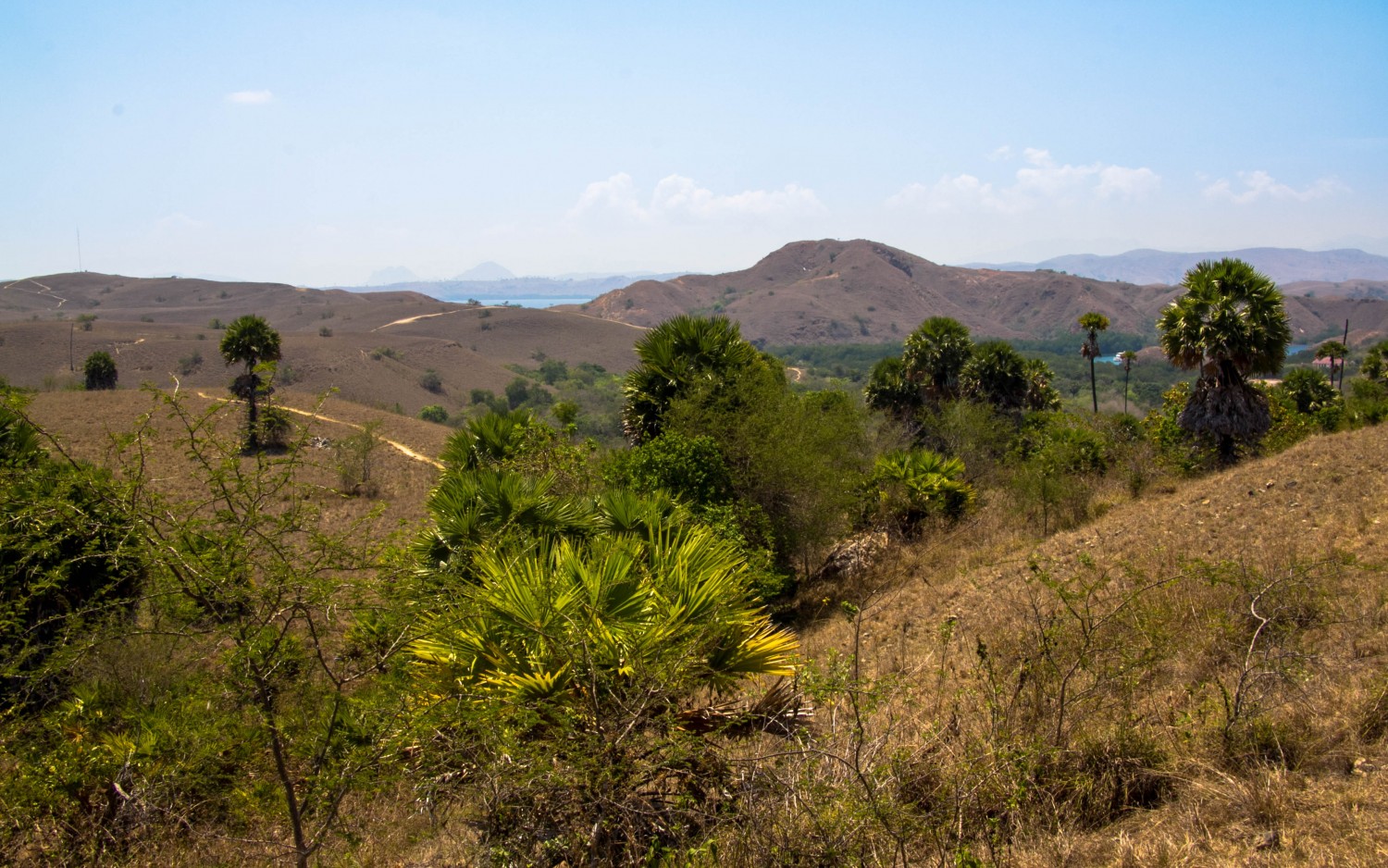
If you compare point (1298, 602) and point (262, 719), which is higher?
point (262, 719)

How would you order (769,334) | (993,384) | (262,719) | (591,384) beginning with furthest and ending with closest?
1. (769,334)
2. (591,384)
3. (993,384)
4. (262,719)

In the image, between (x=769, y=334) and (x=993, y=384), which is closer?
(x=993, y=384)

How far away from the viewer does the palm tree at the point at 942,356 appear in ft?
95.1

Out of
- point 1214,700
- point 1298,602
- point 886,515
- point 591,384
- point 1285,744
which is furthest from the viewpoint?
point 591,384

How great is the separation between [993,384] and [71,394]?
48.7 metres

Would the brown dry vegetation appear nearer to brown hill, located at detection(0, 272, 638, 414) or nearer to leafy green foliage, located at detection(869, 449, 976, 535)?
leafy green foliage, located at detection(869, 449, 976, 535)

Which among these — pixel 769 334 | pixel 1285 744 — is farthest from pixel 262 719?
pixel 769 334

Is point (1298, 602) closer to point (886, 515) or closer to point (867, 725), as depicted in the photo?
point (867, 725)

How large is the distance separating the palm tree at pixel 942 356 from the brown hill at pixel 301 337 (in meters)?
20.8

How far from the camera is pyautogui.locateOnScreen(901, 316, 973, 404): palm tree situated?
28984mm

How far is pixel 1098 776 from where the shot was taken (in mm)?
4828

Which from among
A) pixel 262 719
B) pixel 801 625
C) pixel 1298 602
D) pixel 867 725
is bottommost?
pixel 801 625

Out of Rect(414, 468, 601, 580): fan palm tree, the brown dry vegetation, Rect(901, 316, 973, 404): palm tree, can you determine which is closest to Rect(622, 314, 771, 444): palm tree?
Rect(414, 468, 601, 580): fan palm tree

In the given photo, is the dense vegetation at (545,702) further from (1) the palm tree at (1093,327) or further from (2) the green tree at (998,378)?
(1) the palm tree at (1093,327)
